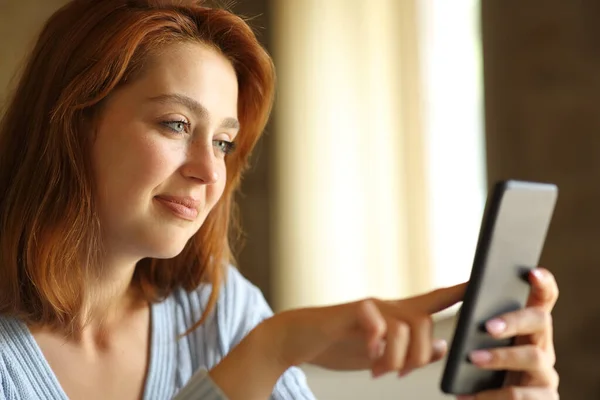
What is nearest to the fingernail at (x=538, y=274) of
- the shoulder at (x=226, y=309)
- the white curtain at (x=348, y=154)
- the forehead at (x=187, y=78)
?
the forehead at (x=187, y=78)

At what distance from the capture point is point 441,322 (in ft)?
6.66

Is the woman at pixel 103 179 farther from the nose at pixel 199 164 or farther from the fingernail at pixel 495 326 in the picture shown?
the fingernail at pixel 495 326

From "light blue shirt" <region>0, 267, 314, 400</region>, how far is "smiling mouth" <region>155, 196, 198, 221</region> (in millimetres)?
250

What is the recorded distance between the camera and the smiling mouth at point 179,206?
109cm

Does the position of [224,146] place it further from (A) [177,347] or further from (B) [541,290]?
(B) [541,290]

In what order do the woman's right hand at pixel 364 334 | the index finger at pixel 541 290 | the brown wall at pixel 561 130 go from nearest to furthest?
the woman's right hand at pixel 364 334 → the index finger at pixel 541 290 → the brown wall at pixel 561 130

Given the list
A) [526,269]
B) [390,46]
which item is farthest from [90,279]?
[390,46]

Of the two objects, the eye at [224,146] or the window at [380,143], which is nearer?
the eye at [224,146]

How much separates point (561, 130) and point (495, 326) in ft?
5.42

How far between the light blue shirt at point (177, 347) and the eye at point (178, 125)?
383 millimetres

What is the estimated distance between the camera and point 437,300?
2.67ft

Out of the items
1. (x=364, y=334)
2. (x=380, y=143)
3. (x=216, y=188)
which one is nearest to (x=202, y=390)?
(x=364, y=334)

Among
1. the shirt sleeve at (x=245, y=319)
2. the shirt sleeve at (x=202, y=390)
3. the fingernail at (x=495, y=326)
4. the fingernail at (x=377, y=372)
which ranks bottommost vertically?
the shirt sleeve at (x=245, y=319)

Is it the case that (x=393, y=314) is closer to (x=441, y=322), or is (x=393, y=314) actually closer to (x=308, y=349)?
(x=308, y=349)
